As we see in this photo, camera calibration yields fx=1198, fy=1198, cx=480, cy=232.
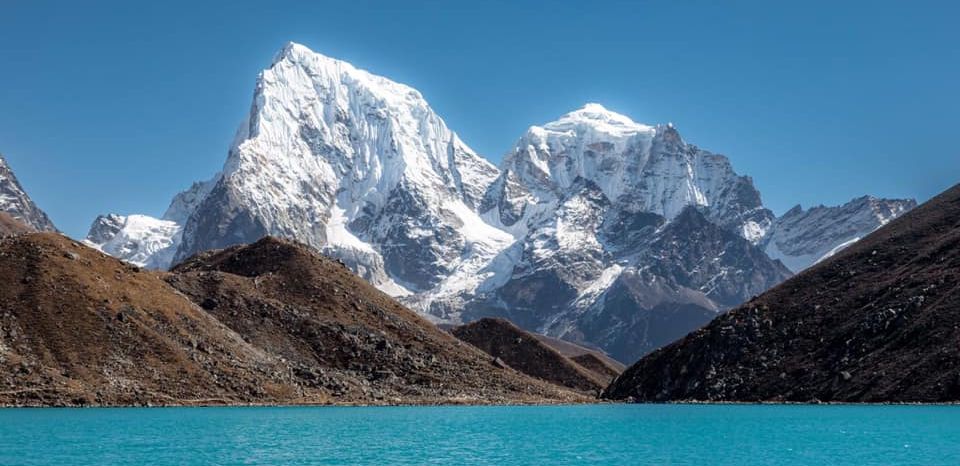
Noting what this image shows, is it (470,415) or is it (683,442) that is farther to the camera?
(470,415)

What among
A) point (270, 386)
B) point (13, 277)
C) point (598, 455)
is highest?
point (13, 277)

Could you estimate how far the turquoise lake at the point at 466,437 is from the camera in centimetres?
10181

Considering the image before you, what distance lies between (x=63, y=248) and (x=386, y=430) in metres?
83.1

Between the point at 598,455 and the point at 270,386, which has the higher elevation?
the point at 270,386

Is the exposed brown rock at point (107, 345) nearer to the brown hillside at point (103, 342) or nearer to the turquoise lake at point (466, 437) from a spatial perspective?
the brown hillside at point (103, 342)

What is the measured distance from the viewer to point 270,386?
186 meters

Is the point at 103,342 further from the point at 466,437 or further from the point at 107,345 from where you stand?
the point at 466,437

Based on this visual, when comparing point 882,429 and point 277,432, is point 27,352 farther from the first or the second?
point 882,429

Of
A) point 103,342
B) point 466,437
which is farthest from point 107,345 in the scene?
point 466,437

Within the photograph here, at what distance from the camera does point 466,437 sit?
125500 mm

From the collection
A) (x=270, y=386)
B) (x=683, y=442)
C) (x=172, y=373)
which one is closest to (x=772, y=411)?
(x=683, y=442)

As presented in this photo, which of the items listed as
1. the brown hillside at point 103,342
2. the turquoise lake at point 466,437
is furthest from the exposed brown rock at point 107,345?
the turquoise lake at point 466,437

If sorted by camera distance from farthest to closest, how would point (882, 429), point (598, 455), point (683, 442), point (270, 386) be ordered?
point (270, 386), point (882, 429), point (683, 442), point (598, 455)

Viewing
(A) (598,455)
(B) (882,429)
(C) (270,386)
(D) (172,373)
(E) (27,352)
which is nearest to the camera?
(A) (598,455)
